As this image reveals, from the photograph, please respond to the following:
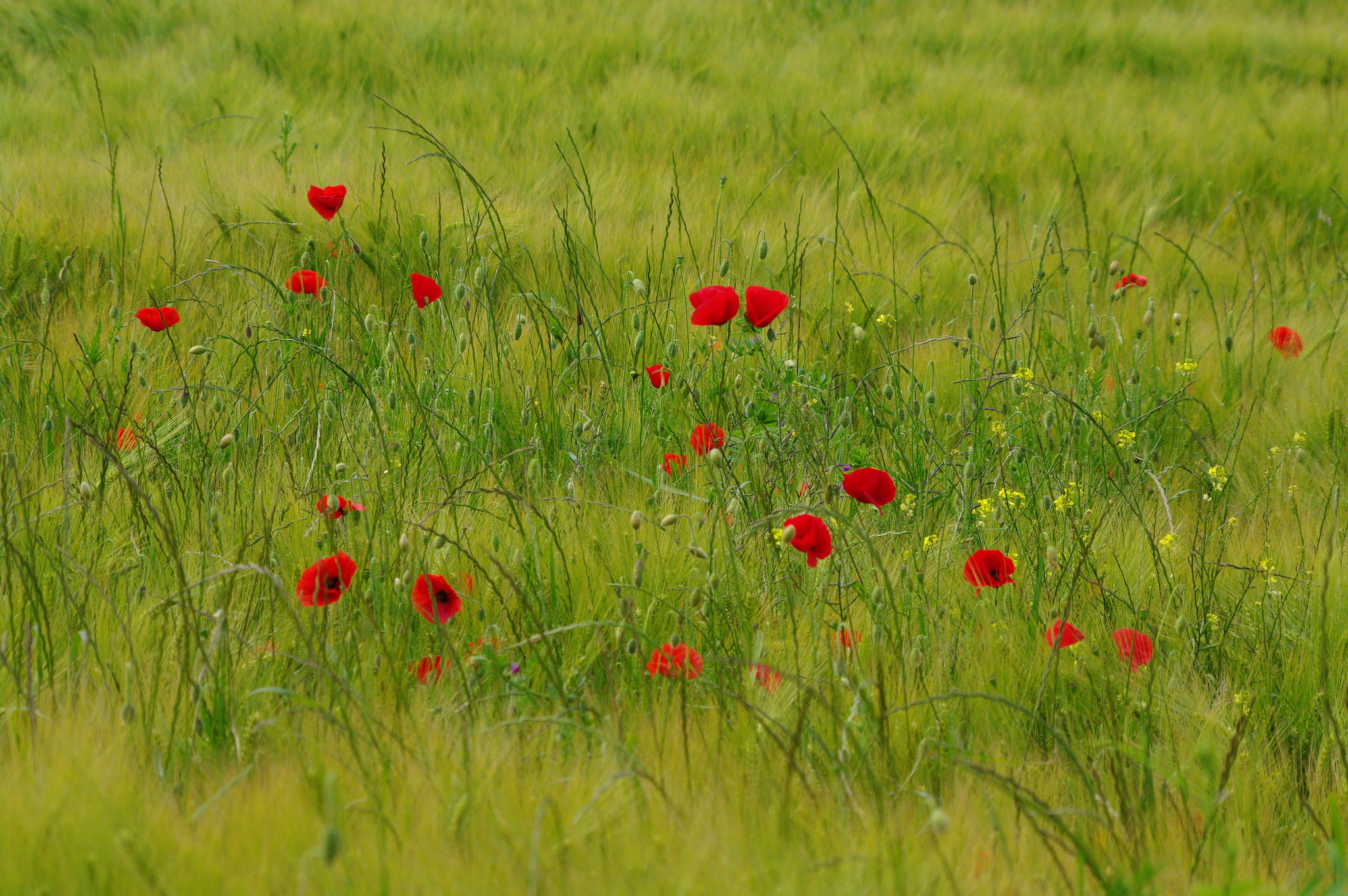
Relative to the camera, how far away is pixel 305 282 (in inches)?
73.6

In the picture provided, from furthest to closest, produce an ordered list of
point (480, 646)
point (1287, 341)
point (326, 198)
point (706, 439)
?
Result: point (1287, 341) < point (326, 198) < point (706, 439) < point (480, 646)

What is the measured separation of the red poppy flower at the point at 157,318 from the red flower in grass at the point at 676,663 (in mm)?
1060

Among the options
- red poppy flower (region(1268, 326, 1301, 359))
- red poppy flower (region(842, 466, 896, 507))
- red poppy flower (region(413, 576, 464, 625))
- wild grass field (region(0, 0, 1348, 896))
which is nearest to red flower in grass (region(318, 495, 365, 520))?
wild grass field (region(0, 0, 1348, 896))

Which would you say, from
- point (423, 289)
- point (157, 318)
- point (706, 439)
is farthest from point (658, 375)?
point (157, 318)

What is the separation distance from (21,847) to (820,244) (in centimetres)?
213

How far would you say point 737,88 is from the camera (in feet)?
11.7

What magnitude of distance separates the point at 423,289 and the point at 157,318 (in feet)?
1.47

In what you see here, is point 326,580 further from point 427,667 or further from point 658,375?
point 658,375

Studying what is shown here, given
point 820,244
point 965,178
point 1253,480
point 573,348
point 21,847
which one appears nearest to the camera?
point 21,847

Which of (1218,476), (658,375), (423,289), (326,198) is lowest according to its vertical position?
(1218,476)

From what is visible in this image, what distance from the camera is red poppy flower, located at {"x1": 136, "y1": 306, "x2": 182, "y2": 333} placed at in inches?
66.4

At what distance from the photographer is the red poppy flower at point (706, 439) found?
1.58 m

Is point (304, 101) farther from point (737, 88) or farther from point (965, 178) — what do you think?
point (965, 178)

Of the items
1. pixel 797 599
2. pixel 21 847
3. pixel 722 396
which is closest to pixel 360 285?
pixel 722 396
